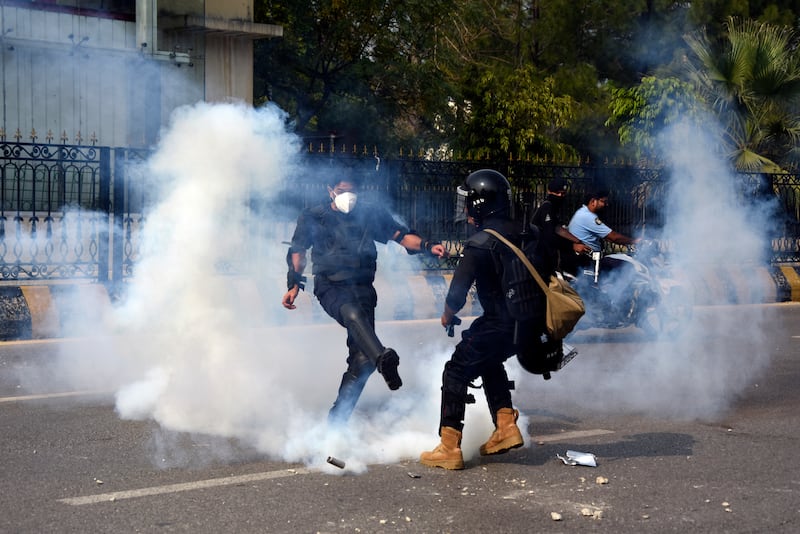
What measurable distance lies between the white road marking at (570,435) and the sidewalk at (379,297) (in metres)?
2.42

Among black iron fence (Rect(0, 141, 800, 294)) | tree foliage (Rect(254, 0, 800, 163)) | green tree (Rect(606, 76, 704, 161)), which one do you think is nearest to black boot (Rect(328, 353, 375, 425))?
black iron fence (Rect(0, 141, 800, 294))

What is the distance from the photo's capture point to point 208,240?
754cm

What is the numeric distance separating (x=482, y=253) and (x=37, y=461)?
8.91ft

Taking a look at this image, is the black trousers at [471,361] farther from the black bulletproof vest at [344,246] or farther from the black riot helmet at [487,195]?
the black bulletproof vest at [344,246]

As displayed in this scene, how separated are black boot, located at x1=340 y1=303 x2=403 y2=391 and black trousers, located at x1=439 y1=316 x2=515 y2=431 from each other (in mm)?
287

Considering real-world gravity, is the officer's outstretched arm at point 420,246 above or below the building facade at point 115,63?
below

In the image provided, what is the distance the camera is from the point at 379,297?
13.3m

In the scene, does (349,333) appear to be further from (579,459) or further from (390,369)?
Answer: (579,459)

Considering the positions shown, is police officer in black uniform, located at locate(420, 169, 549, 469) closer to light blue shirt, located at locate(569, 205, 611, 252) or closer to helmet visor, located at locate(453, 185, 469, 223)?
helmet visor, located at locate(453, 185, 469, 223)

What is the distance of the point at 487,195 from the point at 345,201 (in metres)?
0.95

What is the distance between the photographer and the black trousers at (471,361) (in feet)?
20.4

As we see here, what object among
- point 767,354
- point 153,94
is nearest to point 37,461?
point 767,354

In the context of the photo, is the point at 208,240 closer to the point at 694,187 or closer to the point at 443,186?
the point at 443,186

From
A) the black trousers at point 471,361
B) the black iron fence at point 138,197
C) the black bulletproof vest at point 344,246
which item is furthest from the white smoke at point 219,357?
the black iron fence at point 138,197
